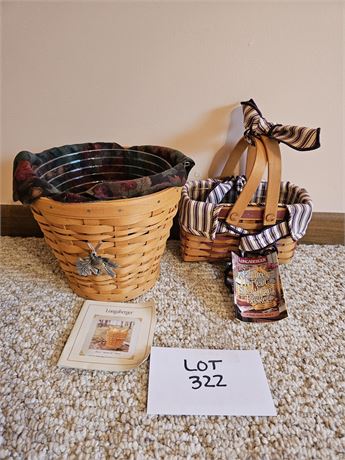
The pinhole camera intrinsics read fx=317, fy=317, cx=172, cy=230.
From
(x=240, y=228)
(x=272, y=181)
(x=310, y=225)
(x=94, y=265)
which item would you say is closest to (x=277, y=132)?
(x=272, y=181)

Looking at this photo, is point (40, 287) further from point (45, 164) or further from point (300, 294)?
point (300, 294)

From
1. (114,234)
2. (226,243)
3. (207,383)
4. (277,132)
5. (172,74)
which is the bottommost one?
(207,383)

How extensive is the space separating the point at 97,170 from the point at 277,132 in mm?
398

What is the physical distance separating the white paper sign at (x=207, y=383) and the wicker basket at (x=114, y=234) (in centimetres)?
15

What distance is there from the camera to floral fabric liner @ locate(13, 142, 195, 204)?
0.49m

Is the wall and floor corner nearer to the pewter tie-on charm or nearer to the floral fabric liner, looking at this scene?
the floral fabric liner

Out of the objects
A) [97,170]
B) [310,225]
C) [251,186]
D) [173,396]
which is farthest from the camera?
[310,225]

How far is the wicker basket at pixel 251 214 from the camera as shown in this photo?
0.63m

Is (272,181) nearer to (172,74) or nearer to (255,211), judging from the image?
(255,211)

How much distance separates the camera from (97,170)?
28.6 inches

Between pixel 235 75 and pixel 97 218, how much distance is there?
0.48 metres

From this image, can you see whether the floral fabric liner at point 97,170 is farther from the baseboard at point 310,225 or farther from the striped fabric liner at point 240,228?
the baseboard at point 310,225

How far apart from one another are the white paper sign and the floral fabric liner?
28 cm

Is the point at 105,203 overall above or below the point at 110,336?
above
